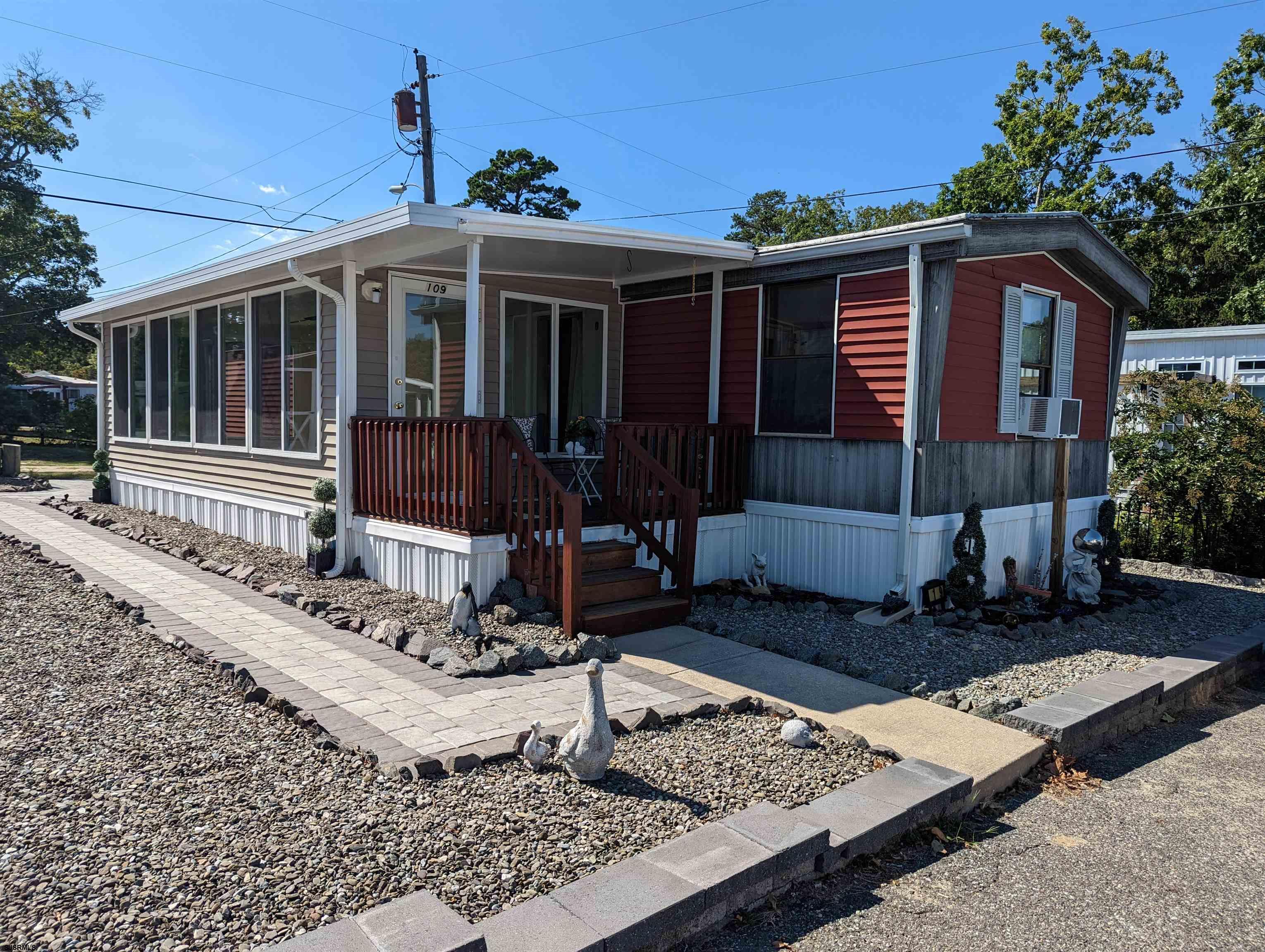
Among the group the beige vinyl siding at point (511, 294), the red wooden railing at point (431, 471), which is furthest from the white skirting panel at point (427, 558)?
the beige vinyl siding at point (511, 294)

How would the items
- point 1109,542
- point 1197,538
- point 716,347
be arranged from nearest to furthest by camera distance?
point 716,347
point 1109,542
point 1197,538

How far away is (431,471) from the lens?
251 inches

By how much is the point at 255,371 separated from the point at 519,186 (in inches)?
700

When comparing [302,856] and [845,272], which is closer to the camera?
[302,856]

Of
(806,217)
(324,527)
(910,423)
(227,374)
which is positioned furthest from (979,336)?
(806,217)

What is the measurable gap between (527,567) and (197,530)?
549cm

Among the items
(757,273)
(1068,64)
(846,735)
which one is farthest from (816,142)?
(846,735)

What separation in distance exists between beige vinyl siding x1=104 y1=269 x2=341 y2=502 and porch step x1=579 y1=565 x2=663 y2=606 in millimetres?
2916

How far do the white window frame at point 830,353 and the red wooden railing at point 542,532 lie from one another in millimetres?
2369

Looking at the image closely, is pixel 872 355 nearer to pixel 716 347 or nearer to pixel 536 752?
pixel 716 347

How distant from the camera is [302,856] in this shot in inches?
109

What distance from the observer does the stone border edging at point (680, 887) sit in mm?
2234

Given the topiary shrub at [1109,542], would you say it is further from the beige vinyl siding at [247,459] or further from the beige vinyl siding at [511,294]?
the beige vinyl siding at [247,459]

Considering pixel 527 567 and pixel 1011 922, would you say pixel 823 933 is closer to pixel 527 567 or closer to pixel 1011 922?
pixel 1011 922
